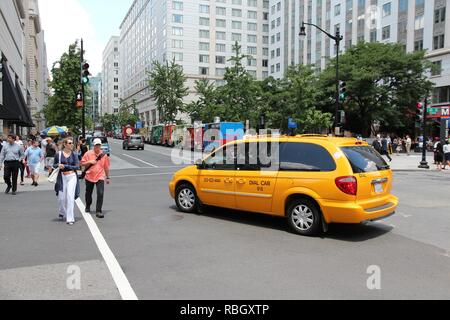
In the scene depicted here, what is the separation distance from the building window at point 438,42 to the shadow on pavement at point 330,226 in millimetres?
47478

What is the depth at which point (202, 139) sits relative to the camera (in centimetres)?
4003

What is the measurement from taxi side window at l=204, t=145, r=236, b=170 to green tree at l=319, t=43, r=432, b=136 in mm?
36711

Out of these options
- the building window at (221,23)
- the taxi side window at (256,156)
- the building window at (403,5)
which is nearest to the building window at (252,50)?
the building window at (221,23)

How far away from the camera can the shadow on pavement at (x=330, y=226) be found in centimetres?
746

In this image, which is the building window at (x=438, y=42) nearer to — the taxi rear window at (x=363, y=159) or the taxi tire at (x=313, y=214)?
the taxi rear window at (x=363, y=159)

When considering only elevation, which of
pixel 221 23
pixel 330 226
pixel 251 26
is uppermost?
pixel 251 26

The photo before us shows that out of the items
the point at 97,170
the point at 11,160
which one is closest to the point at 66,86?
the point at 11,160

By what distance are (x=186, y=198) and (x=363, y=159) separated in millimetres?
4093

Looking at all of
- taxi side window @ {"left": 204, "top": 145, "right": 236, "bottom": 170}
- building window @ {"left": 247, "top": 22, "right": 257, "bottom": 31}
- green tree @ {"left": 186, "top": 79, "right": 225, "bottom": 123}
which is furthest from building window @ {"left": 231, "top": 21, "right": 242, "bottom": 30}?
taxi side window @ {"left": 204, "top": 145, "right": 236, "bottom": 170}

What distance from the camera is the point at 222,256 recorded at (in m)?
6.17

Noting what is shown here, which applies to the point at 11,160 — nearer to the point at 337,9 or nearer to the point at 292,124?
the point at 292,124

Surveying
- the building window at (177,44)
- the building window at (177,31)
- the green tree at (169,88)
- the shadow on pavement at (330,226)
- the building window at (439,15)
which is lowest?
the shadow on pavement at (330,226)

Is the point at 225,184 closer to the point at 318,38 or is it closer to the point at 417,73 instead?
the point at 417,73
